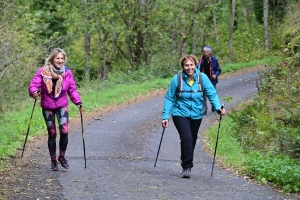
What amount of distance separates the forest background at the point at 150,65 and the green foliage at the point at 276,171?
1 cm

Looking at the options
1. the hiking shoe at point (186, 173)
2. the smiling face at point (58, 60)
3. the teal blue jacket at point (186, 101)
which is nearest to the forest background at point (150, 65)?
the hiking shoe at point (186, 173)

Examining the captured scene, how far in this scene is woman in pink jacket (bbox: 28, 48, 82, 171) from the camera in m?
8.69

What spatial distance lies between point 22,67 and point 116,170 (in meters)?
10.8

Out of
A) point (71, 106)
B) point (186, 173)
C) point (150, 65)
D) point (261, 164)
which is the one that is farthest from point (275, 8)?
point (186, 173)

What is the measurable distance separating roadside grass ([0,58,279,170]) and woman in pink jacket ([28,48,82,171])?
1005 millimetres

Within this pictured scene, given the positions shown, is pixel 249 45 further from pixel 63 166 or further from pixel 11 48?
pixel 63 166

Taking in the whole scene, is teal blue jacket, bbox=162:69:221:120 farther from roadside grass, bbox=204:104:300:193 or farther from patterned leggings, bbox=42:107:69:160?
patterned leggings, bbox=42:107:69:160

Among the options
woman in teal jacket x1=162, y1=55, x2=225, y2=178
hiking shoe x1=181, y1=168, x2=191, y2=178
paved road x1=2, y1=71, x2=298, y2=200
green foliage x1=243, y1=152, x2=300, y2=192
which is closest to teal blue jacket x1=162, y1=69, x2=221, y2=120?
woman in teal jacket x1=162, y1=55, x2=225, y2=178

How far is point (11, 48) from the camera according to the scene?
55.2 feet

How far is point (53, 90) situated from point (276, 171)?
3.66 m

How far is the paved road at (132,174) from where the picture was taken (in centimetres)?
716

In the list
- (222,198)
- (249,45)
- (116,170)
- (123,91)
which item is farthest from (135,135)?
(249,45)

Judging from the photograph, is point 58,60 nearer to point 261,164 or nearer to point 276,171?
point 261,164

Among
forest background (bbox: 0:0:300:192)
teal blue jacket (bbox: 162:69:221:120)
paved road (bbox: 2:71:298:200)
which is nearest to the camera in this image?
paved road (bbox: 2:71:298:200)
